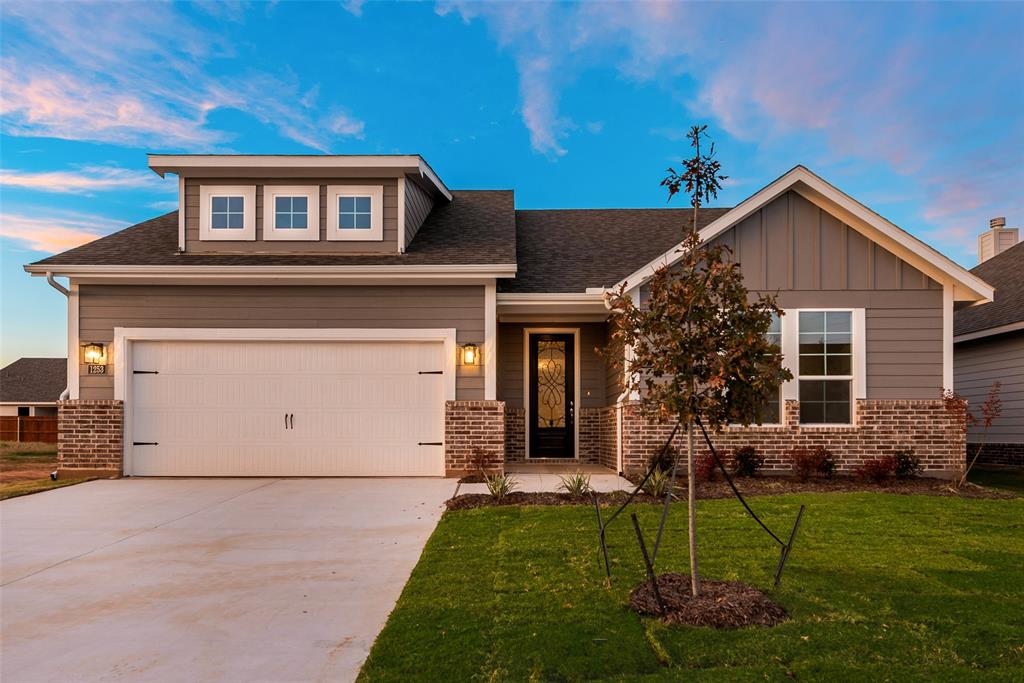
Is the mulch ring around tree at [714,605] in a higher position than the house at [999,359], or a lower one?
lower

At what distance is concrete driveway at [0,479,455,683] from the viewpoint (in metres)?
3.66

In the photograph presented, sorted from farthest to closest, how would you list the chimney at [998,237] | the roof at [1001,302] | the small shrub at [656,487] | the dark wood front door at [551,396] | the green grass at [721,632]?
the chimney at [998,237] → the roof at [1001,302] → the dark wood front door at [551,396] → the small shrub at [656,487] → the green grass at [721,632]

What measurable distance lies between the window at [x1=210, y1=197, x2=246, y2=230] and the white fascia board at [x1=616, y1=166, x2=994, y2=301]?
628 cm

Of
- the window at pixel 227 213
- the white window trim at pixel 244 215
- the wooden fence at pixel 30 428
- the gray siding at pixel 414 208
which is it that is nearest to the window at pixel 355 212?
the gray siding at pixel 414 208

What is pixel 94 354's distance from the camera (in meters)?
10.1

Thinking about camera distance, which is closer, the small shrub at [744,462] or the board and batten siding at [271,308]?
the small shrub at [744,462]

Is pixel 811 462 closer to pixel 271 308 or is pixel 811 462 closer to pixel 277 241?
pixel 271 308

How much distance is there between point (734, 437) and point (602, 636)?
678 cm

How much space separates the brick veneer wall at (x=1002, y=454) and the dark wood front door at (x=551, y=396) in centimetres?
783

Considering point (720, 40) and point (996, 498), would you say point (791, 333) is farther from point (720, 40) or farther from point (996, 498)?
point (720, 40)

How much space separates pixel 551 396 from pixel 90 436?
7457mm

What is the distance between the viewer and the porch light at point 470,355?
10094mm

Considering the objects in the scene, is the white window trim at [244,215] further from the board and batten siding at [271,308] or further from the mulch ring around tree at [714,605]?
the mulch ring around tree at [714,605]

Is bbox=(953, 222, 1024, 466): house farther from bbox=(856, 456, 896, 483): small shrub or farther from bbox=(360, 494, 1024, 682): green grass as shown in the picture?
bbox=(360, 494, 1024, 682): green grass
